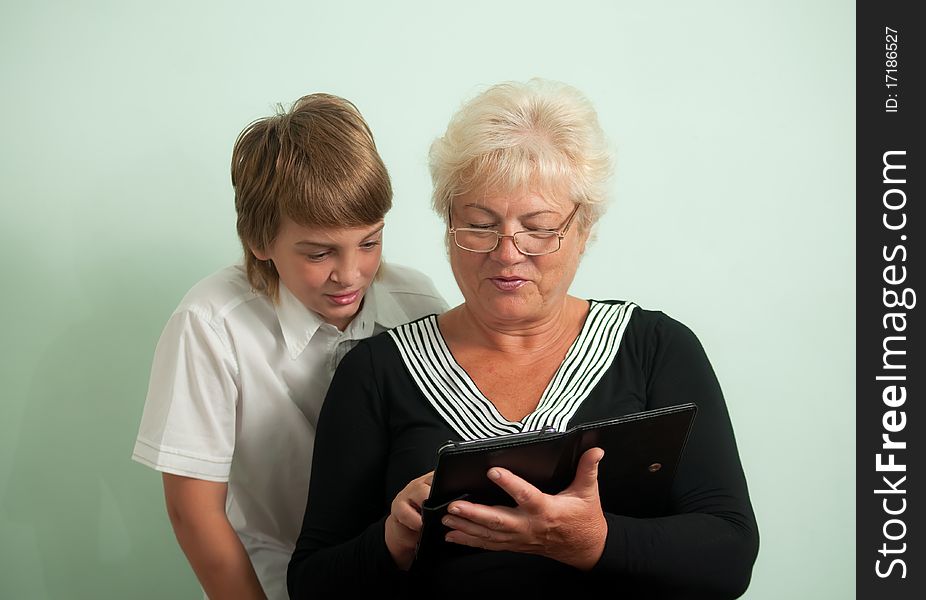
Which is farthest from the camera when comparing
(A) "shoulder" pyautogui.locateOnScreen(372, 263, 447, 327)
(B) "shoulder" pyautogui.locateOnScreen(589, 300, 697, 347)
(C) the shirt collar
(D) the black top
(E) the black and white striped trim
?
(A) "shoulder" pyautogui.locateOnScreen(372, 263, 447, 327)

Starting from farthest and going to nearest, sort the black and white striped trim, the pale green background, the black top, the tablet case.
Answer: the pale green background < the black and white striped trim < the black top < the tablet case

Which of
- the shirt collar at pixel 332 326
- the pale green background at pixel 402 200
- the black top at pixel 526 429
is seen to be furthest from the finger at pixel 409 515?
the pale green background at pixel 402 200

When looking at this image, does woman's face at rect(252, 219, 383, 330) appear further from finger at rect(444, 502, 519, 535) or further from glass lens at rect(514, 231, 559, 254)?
finger at rect(444, 502, 519, 535)

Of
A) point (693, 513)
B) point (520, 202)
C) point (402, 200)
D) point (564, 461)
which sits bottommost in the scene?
point (693, 513)

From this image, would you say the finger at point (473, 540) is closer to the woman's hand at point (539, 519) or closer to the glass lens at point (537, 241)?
the woman's hand at point (539, 519)

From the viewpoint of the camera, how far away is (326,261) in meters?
1.92

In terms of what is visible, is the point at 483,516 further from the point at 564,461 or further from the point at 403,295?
the point at 403,295

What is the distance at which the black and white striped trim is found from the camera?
1818 millimetres

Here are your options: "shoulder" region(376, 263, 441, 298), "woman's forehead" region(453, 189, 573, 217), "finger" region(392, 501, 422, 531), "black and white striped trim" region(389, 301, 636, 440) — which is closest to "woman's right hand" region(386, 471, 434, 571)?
"finger" region(392, 501, 422, 531)

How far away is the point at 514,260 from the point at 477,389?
257 mm

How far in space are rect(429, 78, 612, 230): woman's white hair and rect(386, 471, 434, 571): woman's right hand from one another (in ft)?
1.84

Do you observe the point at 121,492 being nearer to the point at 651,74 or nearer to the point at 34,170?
the point at 34,170

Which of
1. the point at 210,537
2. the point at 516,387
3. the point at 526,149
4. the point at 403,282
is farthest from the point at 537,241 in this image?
the point at 210,537

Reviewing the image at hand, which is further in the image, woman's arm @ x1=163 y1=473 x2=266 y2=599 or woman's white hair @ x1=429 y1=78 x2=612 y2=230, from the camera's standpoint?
woman's arm @ x1=163 y1=473 x2=266 y2=599
